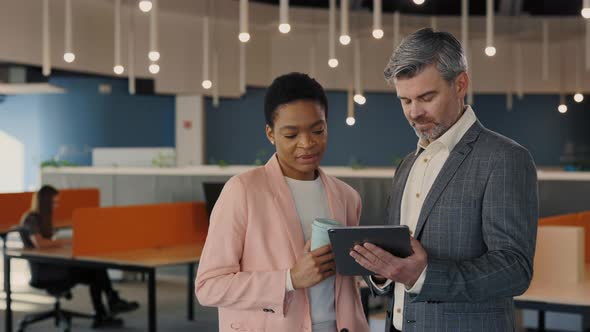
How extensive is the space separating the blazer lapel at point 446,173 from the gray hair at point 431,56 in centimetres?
14

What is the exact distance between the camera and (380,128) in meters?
15.6

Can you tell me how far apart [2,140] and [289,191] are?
46.6 feet

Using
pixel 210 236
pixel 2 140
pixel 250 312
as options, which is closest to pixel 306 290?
pixel 250 312

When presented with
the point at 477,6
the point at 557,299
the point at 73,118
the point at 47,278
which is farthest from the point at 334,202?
the point at 73,118

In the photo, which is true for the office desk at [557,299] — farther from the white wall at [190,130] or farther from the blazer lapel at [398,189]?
the white wall at [190,130]

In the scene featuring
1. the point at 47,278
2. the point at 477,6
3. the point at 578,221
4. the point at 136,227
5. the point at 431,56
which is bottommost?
the point at 47,278

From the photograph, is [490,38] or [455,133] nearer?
[455,133]

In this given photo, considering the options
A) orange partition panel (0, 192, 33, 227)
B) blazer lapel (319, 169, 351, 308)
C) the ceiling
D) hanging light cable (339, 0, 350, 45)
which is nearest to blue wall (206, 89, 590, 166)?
the ceiling

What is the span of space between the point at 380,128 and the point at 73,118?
18.9 ft

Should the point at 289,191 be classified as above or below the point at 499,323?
above

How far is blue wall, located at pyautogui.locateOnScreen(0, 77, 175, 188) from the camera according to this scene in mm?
14938

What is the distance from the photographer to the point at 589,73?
14.0 meters

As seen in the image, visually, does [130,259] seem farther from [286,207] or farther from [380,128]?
[380,128]

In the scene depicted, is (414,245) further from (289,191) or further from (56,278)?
(56,278)
